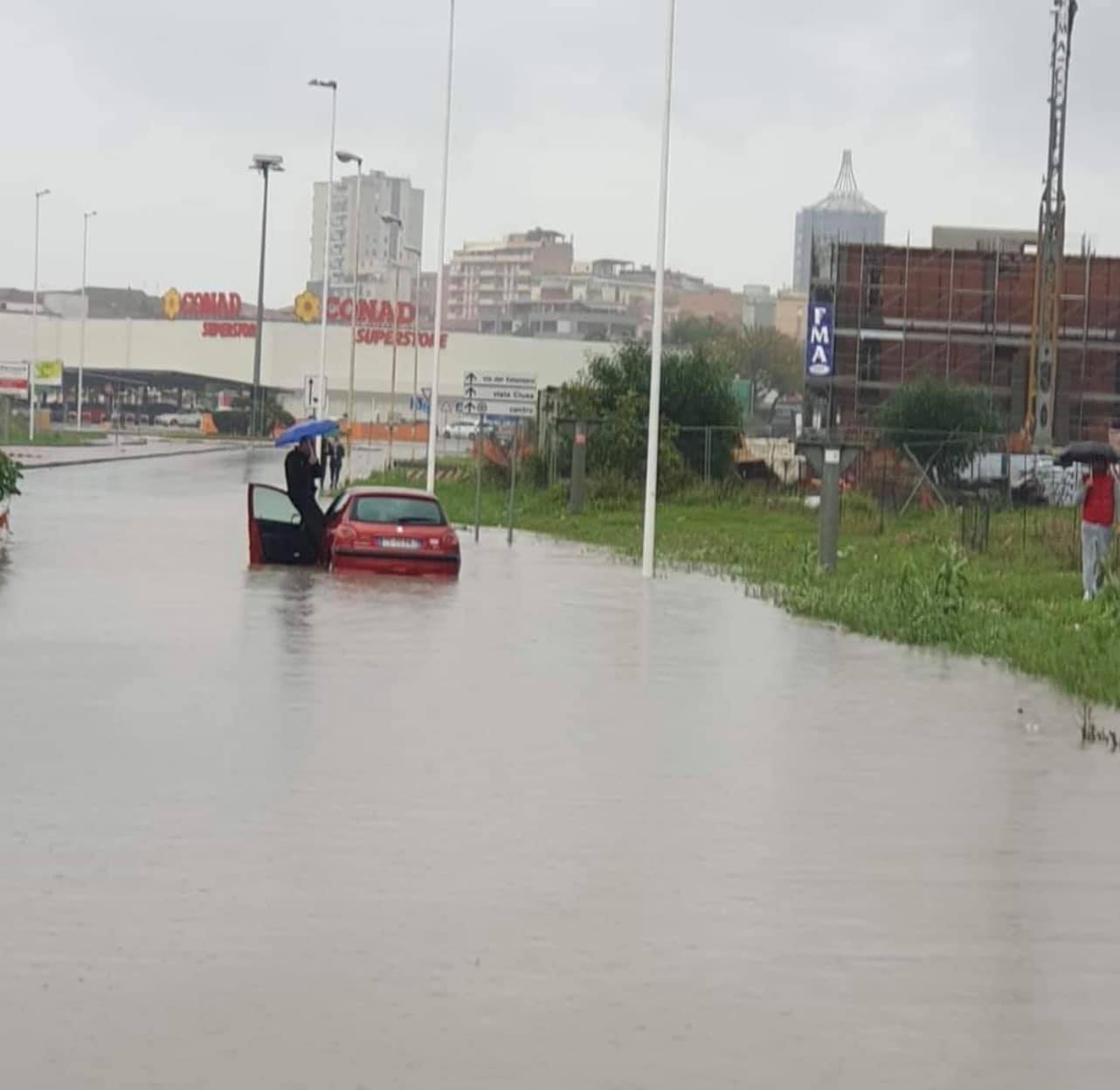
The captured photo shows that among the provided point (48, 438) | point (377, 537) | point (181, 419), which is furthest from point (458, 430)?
point (377, 537)

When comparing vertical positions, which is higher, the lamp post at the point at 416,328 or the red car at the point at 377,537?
the lamp post at the point at 416,328

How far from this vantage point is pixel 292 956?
26.7 ft

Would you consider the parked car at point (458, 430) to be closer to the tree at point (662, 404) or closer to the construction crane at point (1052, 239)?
the construction crane at point (1052, 239)

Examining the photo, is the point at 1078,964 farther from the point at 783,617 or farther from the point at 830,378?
the point at 830,378

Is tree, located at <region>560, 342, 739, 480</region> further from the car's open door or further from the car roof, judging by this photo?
the car roof

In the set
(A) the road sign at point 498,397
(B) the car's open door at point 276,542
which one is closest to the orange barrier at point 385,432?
(A) the road sign at point 498,397

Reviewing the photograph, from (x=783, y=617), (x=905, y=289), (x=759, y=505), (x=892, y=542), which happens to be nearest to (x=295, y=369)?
(x=905, y=289)

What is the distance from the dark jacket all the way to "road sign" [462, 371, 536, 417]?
1272 centimetres

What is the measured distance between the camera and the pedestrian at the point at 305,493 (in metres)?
31.8

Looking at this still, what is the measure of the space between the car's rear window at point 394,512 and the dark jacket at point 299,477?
1544mm

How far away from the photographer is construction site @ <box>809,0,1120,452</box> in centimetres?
7962

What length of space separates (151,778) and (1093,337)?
71.3 meters

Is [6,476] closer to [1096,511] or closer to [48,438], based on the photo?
[1096,511]

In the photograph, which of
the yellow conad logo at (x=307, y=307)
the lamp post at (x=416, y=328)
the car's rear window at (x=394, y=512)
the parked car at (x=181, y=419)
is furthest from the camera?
the parked car at (x=181, y=419)
